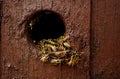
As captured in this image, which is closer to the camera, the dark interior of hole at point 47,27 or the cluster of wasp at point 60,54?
the cluster of wasp at point 60,54

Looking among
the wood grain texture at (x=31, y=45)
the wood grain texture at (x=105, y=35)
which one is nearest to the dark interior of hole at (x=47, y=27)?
the wood grain texture at (x=31, y=45)

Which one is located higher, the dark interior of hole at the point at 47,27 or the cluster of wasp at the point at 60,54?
the dark interior of hole at the point at 47,27

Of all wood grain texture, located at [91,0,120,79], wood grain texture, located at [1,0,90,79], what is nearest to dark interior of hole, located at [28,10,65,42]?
wood grain texture, located at [1,0,90,79]

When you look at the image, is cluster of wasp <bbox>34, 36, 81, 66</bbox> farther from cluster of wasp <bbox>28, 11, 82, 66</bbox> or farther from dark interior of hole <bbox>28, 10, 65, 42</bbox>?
dark interior of hole <bbox>28, 10, 65, 42</bbox>

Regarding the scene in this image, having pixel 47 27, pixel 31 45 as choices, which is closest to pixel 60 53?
pixel 31 45

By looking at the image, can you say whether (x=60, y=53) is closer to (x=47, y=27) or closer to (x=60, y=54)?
(x=60, y=54)

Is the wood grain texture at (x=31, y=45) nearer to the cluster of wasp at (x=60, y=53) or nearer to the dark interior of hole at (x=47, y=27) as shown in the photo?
the cluster of wasp at (x=60, y=53)
